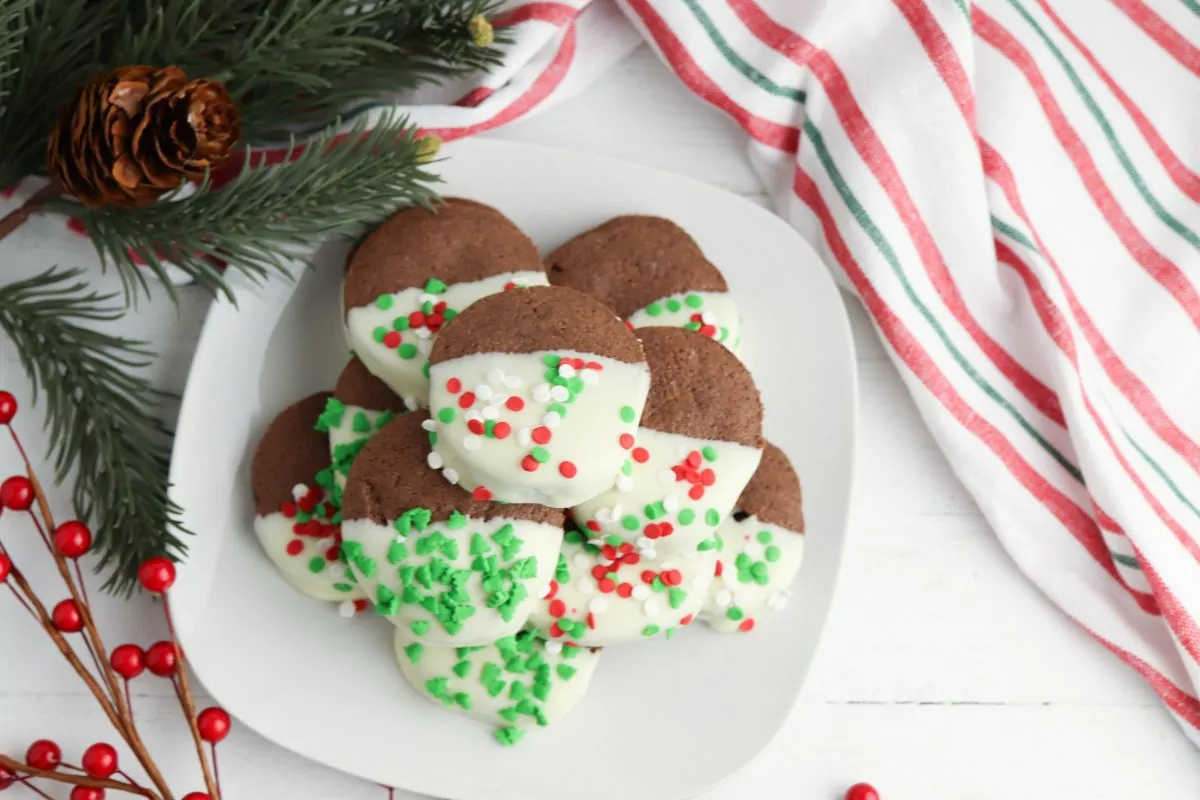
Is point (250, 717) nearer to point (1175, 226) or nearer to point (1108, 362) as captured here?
point (1108, 362)

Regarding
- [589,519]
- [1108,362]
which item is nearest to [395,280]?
[589,519]

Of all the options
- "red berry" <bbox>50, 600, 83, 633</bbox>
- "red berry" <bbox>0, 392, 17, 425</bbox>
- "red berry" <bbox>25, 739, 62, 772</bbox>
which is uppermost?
"red berry" <bbox>0, 392, 17, 425</bbox>

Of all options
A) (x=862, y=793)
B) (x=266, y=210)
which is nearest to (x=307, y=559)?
(x=266, y=210)

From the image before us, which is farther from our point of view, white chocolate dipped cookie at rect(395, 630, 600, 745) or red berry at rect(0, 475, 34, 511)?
white chocolate dipped cookie at rect(395, 630, 600, 745)

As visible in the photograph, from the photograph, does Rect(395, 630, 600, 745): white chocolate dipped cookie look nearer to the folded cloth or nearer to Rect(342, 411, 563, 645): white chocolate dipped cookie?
Rect(342, 411, 563, 645): white chocolate dipped cookie

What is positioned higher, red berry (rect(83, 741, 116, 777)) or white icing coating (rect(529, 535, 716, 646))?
white icing coating (rect(529, 535, 716, 646))

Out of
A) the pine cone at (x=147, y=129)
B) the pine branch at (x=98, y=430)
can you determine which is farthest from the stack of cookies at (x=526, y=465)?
the pine cone at (x=147, y=129)

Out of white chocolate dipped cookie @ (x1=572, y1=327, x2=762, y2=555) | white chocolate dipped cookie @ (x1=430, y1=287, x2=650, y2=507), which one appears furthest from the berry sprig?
white chocolate dipped cookie @ (x1=572, y1=327, x2=762, y2=555)

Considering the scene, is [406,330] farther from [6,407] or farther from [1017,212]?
[1017,212]
